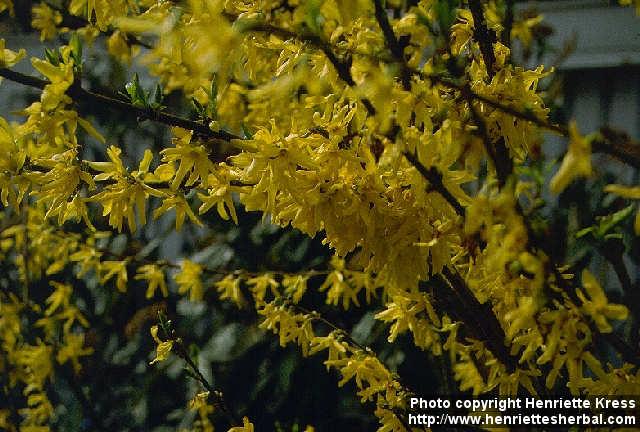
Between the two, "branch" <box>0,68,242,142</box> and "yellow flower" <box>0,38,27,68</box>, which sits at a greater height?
"yellow flower" <box>0,38,27,68</box>

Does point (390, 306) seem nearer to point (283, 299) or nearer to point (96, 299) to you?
point (283, 299)

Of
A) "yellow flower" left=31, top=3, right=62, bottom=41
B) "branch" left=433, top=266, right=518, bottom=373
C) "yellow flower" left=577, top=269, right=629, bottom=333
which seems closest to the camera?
"yellow flower" left=577, top=269, right=629, bottom=333

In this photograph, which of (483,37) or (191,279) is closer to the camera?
(483,37)

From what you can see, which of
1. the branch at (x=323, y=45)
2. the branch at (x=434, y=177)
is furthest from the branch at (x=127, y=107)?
the branch at (x=434, y=177)

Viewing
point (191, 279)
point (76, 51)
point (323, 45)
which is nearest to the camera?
point (323, 45)

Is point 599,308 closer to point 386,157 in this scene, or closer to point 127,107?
point 386,157

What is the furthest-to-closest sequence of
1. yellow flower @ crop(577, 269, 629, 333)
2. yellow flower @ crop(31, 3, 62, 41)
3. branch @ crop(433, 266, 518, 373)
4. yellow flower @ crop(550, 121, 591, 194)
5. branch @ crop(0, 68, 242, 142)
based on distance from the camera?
yellow flower @ crop(31, 3, 62, 41)
branch @ crop(433, 266, 518, 373)
branch @ crop(0, 68, 242, 142)
yellow flower @ crop(577, 269, 629, 333)
yellow flower @ crop(550, 121, 591, 194)

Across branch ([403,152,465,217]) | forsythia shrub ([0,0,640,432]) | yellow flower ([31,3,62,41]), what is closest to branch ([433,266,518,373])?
forsythia shrub ([0,0,640,432])

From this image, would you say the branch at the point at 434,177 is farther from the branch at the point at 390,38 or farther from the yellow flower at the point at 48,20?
the yellow flower at the point at 48,20

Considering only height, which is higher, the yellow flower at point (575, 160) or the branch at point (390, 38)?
the branch at point (390, 38)

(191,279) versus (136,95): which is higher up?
(136,95)

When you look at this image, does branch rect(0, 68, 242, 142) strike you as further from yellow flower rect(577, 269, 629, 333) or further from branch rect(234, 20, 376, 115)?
yellow flower rect(577, 269, 629, 333)

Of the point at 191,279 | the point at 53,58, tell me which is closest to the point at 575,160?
the point at 53,58

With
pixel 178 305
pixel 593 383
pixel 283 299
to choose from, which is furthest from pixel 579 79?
pixel 593 383
